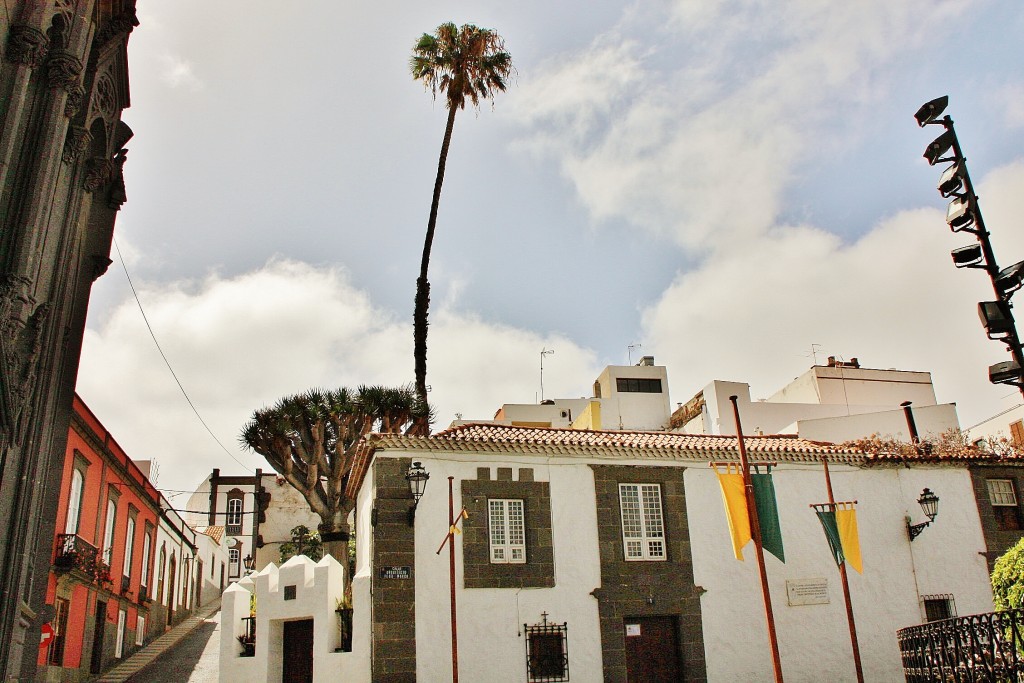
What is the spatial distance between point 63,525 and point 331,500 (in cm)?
687

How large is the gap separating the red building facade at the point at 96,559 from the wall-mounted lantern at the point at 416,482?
24.3ft

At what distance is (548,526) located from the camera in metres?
18.5

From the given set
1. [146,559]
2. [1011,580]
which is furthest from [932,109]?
[146,559]

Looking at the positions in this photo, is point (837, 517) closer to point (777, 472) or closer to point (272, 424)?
point (777, 472)

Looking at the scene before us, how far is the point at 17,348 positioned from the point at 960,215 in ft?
32.8

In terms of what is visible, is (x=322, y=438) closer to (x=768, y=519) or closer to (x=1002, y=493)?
(x=768, y=519)

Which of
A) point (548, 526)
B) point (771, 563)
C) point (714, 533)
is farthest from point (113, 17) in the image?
point (771, 563)

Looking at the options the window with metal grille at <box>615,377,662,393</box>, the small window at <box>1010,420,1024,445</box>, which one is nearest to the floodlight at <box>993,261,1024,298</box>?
the small window at <box>1010,420,1024,445</box>

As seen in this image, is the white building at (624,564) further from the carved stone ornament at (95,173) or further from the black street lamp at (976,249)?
the black street lamp at (976,249)

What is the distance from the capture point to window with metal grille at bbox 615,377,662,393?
4284 centimetres

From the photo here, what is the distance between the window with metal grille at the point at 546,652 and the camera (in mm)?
17297

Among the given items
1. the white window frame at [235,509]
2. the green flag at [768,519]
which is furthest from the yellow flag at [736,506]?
the white window frame at [235,509]

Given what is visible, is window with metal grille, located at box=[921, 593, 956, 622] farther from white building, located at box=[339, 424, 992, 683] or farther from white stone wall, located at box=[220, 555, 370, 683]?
white stone wall, located at box=[220, 555, 370, 683]

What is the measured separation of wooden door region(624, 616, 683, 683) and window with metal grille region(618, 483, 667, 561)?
1.42 m
